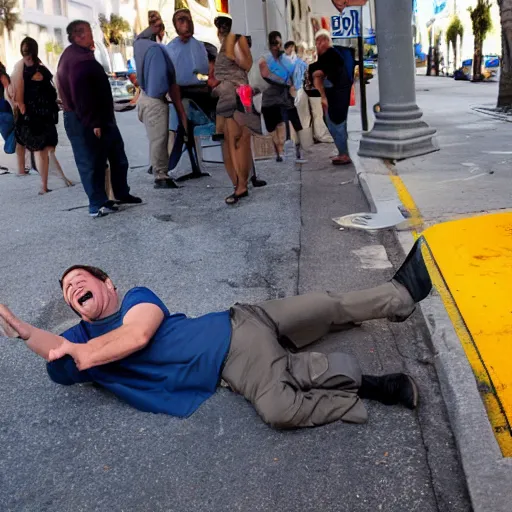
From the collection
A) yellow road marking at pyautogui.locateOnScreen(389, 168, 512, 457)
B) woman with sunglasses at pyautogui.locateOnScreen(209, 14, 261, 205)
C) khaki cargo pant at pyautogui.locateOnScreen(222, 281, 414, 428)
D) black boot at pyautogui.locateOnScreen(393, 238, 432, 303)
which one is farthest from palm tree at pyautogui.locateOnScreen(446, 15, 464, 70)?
khaki cargo pant at pyautogui.locateOnScreen(222, 281, 414, 428)

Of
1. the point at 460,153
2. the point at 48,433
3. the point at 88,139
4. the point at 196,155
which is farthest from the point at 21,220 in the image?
the point at 460,153

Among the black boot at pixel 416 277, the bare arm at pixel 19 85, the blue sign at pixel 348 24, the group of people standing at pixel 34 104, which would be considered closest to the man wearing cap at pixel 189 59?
the group of people standing at pixel 34 104

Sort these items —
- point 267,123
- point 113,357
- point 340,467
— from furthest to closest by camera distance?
point 267,123, point 113,357, point 340,467

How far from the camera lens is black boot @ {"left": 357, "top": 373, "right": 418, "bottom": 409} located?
109 inches

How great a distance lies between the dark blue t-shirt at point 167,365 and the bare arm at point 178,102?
17.2 feet

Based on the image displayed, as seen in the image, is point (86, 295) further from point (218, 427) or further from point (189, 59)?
point (189, 59)

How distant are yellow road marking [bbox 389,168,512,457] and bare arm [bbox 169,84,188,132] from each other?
3553 mm

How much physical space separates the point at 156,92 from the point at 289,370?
557 centimetres

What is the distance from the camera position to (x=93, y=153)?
6.85m

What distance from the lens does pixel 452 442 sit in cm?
253

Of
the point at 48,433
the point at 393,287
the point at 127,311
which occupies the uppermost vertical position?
the point at 127,311

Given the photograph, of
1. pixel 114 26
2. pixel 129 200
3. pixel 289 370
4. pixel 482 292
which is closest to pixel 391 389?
pixel 289 370

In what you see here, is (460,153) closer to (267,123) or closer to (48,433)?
(267,123)

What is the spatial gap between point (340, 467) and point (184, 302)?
2.04 meters
